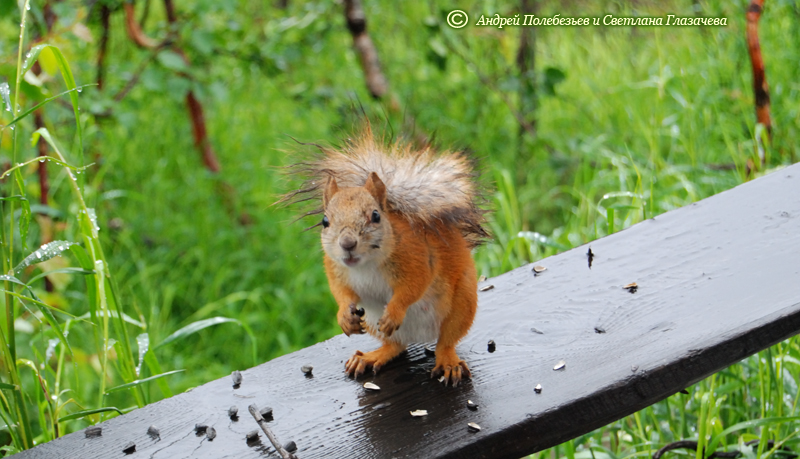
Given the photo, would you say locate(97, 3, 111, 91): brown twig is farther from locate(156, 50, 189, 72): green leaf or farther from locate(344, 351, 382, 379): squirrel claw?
locate(344, 351, 382, 379): squirrel claw

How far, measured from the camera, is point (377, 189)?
1.29 meters

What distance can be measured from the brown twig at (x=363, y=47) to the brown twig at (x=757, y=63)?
1.50 metres

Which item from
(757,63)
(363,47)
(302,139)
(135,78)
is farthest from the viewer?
(302,139)

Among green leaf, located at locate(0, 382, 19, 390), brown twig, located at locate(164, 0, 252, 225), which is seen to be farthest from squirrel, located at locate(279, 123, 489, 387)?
brown twig, located at locate(164, 0, 252, 225)

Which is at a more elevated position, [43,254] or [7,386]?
[43,254]

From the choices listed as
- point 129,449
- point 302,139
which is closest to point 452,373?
point 129,449

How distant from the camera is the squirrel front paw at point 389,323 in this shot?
128 cm

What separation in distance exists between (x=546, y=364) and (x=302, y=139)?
2.79 meters

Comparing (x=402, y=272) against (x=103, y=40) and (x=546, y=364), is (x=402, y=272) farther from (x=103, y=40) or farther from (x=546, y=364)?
(x=103, y=40)

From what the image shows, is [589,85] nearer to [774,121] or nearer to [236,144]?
[774,121]

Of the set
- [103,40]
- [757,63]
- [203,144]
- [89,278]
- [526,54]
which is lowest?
[89,278]

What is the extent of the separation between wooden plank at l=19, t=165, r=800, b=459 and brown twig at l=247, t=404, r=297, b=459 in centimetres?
3

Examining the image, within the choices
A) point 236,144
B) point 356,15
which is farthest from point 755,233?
point 236,144

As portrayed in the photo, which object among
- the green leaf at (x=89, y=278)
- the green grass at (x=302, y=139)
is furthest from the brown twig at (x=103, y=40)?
the green leaf at (x=89, y=278)
